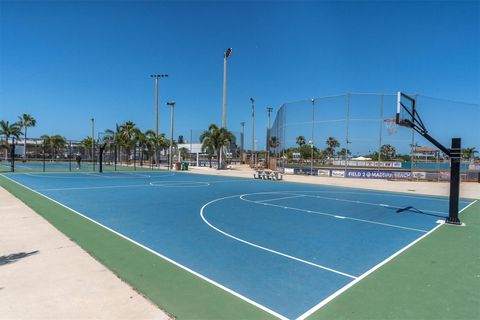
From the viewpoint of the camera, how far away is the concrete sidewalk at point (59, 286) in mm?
3842

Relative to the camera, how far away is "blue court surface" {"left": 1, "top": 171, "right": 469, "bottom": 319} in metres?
4.90

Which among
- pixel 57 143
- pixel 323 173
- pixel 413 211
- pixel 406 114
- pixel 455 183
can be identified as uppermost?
pixel 57 143

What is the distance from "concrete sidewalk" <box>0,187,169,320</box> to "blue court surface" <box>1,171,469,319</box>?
4.38ft

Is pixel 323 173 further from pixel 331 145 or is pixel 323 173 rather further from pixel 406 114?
pixel 406 114

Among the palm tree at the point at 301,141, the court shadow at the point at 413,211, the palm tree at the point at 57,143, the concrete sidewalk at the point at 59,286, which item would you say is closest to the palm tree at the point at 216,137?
the palm tree at the point at 301,141

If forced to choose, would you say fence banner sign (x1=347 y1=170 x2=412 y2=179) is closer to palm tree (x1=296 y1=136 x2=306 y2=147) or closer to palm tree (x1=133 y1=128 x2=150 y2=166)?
palm tree (x1=296 y1=136 x2=306 y2=147)

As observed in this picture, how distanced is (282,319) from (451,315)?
2.20m

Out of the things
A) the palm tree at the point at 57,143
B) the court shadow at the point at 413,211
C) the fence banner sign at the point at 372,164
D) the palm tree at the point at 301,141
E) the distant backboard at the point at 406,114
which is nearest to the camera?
the distant backboard at the point at 406,114

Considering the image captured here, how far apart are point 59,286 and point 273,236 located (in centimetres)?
479

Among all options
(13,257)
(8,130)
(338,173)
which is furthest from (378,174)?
(8,130)

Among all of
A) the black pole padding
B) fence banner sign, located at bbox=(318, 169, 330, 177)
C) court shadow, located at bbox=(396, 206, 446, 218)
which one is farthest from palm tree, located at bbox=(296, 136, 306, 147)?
the black pole padding

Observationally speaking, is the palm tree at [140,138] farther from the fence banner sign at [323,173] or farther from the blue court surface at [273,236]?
the blue court surface at [273,236]

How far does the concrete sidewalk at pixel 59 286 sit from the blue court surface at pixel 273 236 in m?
1.34

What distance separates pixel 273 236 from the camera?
25.8 ft
